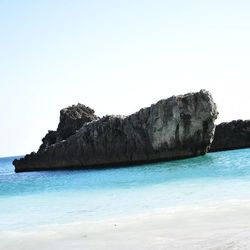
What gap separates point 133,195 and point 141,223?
677cm

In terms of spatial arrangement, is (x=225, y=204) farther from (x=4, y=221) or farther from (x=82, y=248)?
(x=4, y=221)

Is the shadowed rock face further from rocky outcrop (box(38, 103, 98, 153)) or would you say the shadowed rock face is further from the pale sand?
the pale sand

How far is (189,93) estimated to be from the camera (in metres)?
46.4

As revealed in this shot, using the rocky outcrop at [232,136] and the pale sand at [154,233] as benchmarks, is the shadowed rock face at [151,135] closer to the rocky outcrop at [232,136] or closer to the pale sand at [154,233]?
the rocky outcrop at [232,136]

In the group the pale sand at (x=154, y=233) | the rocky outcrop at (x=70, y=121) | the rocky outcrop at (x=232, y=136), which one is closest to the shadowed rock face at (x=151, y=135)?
the rocky outcrop at (x=70, y=121)

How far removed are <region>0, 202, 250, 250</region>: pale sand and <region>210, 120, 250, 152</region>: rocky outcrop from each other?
60.2 metres

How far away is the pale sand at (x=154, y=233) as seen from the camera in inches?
297

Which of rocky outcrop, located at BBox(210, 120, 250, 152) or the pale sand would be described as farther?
rocky outcrop, located at BBox(210, 120, 250, 152)

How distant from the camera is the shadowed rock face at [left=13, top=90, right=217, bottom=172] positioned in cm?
4588

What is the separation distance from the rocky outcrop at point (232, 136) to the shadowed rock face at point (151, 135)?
907 inches

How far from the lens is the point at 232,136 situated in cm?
7156

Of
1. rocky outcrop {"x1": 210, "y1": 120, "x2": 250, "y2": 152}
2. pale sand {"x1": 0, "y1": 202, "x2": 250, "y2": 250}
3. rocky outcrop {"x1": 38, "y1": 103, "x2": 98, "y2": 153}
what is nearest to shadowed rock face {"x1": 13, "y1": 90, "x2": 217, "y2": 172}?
rocky outcrop {"x1": 38, "y1": 103, "x2": 98, "y2": 153}

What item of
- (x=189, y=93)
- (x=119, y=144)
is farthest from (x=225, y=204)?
(x=119, y=144)

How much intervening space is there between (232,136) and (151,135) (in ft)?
89.8
